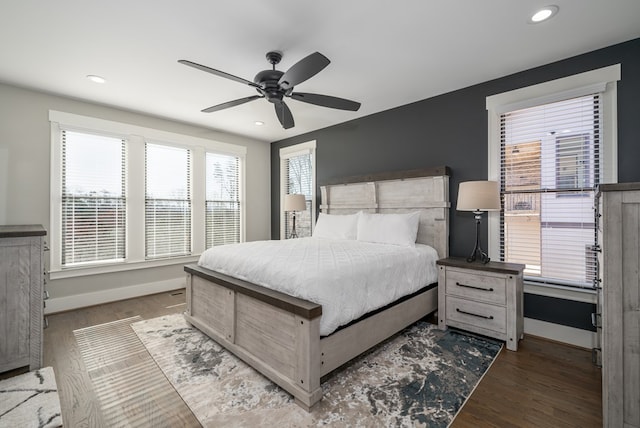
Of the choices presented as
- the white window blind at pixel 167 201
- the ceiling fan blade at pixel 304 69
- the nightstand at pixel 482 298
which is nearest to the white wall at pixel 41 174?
the white window blind at pixel 167 201

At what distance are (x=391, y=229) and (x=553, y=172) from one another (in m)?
1.70

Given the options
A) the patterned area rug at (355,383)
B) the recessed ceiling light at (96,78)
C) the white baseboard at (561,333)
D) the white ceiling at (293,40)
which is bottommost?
the patterned area rug at (355,383)

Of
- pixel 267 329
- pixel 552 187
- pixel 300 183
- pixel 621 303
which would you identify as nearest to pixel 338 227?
pixel 300 183

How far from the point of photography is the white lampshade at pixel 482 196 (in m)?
2.81

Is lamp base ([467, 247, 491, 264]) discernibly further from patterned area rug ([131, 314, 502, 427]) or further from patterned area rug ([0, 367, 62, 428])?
patterned area rug ([0, 367, 62, 428])

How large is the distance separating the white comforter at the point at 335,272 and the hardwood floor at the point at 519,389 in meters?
0.90

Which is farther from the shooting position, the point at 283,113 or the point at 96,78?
the point at 96,78

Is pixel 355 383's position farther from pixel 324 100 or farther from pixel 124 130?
pixel 124 130

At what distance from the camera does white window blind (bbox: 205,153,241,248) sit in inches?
197

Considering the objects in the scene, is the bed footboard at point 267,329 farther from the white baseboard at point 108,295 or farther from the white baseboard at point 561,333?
the white baseboard at point 561,333

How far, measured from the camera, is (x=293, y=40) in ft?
7.85

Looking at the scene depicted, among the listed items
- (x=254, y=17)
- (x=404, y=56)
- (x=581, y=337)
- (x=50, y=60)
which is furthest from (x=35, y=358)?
(x=581, y=337)

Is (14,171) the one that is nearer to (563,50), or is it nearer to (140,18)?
(140,18)

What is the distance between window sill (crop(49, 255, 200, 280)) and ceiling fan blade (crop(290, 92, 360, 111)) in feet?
11.2
